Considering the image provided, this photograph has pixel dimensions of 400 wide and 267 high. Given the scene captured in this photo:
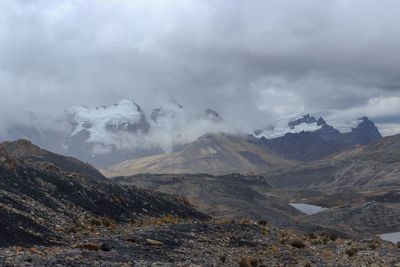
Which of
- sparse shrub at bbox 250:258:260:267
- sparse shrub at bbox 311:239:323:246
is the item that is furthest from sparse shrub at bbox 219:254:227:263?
A: sparse shrub at bbox 311:239:323:246

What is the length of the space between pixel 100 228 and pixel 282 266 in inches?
608

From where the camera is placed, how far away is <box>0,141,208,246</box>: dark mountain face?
25344 mm

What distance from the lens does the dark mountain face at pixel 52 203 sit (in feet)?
83.1

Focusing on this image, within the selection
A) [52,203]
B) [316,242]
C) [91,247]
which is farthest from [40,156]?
[91,247]

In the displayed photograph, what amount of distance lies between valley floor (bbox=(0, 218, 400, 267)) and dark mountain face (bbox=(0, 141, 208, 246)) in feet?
6.44

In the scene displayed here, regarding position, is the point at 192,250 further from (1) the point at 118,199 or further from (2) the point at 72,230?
(1) the point at 118,199

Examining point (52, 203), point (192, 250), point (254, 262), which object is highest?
point (52, 203)

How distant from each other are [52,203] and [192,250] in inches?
571

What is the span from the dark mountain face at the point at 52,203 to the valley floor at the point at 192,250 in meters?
1.96

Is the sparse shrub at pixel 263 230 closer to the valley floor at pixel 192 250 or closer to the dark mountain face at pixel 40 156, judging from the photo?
the valley floor at pixel 192 250

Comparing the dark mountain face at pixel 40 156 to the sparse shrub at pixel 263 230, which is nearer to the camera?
the sparse shrub at pixel 263 230

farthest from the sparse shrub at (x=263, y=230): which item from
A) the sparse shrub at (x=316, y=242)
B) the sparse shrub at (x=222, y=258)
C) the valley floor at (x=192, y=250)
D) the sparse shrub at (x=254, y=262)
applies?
the sparse shrub at (x=222, y=258)

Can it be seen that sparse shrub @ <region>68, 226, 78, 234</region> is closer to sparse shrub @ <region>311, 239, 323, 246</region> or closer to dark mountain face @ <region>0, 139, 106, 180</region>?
sparse shrub @ <region>311, 239, 323, 246</region>

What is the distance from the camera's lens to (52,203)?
35062mm
